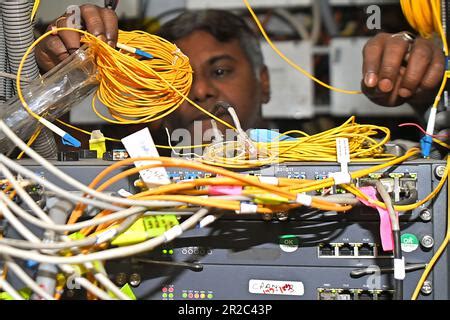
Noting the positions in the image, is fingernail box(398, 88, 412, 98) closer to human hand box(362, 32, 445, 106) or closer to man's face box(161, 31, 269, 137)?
human hand box(362, 32, 445, 106)

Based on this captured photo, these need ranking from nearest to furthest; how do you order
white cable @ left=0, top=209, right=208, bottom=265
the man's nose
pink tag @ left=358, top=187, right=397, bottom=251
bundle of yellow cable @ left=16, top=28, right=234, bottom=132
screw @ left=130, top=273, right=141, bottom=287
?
white cable @ left=0, top=209, right=208, bottom=265 → pink tag @ left=358, top=187, right=397, bottom=251 → screw @ left=130, top=273, right=141, bottom=287 → bundle of yellow cable @ left=16, top=28, right=234, bottom=132 → the man's nose

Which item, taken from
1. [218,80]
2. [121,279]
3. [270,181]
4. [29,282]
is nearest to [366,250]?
[270,181]

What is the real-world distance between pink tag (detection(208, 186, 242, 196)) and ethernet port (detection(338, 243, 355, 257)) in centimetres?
24

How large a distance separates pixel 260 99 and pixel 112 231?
43.3 inches

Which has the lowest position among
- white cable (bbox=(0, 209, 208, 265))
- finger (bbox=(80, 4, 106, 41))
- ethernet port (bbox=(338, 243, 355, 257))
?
ethernet port (bbox=(338, 243, 355, 257))

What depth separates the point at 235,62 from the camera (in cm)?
162

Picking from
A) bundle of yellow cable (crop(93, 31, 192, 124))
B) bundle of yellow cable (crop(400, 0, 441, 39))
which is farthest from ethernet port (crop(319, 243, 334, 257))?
bundle of yellow cable (crop(400, 0, 441, 39))

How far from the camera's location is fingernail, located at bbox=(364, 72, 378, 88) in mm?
913

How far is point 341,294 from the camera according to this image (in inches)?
32.4

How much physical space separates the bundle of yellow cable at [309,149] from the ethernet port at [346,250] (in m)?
0.15

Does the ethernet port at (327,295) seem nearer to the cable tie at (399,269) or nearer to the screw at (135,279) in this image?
the cable tie at (399,269)

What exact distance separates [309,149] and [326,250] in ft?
0.62

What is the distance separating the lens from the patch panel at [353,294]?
0.81 meters
